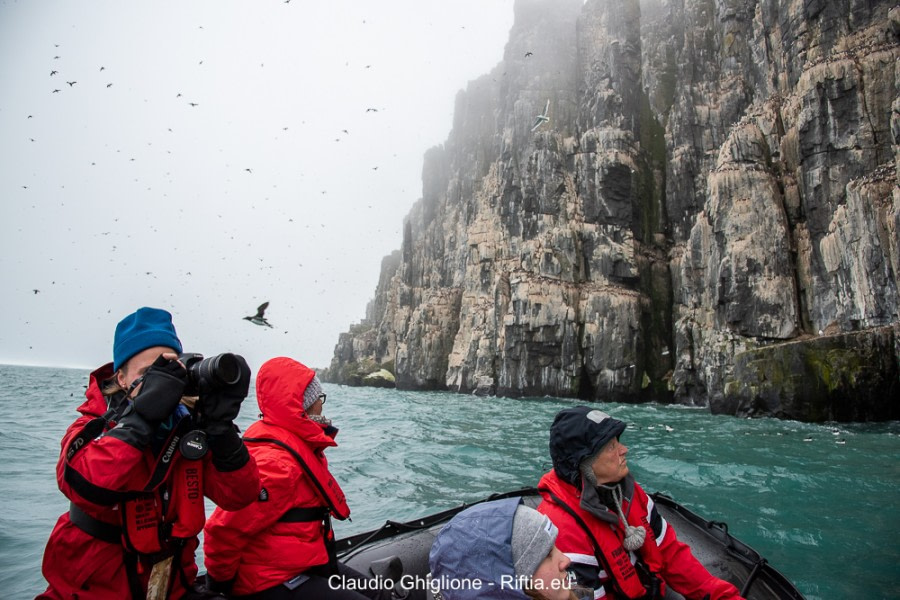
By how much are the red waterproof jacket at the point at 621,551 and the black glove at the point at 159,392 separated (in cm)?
221

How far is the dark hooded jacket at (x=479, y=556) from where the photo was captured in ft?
5.62

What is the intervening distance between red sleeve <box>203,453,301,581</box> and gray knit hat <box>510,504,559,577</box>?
1593 mm

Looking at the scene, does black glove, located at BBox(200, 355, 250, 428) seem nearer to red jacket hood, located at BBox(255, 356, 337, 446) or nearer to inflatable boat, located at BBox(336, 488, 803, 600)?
red jacket hood, located at BBox(255, 356, 337, 446)

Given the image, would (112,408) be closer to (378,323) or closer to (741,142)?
(741,142)

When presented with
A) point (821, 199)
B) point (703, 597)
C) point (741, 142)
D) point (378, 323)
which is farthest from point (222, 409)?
point (378, 323)

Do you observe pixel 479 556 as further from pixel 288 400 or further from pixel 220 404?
pixel 288 400

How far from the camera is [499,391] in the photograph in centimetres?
4059

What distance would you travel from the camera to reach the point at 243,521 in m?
2.71

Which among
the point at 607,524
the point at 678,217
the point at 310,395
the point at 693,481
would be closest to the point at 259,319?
→ the point at 310,395

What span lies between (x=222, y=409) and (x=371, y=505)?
20.2 ft

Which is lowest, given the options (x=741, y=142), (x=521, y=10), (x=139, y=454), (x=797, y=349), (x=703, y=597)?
(x=703, y=597)

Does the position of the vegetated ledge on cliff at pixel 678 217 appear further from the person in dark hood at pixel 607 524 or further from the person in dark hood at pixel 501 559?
the person in dark hood at pixel 501 559

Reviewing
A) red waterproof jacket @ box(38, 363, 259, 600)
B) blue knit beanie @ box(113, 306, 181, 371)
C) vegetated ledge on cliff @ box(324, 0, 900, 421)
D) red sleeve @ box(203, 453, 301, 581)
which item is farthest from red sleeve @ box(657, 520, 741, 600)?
vegetated ledge on cliff @ box(324, 0, 900, 421)

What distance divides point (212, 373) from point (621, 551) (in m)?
2.60
